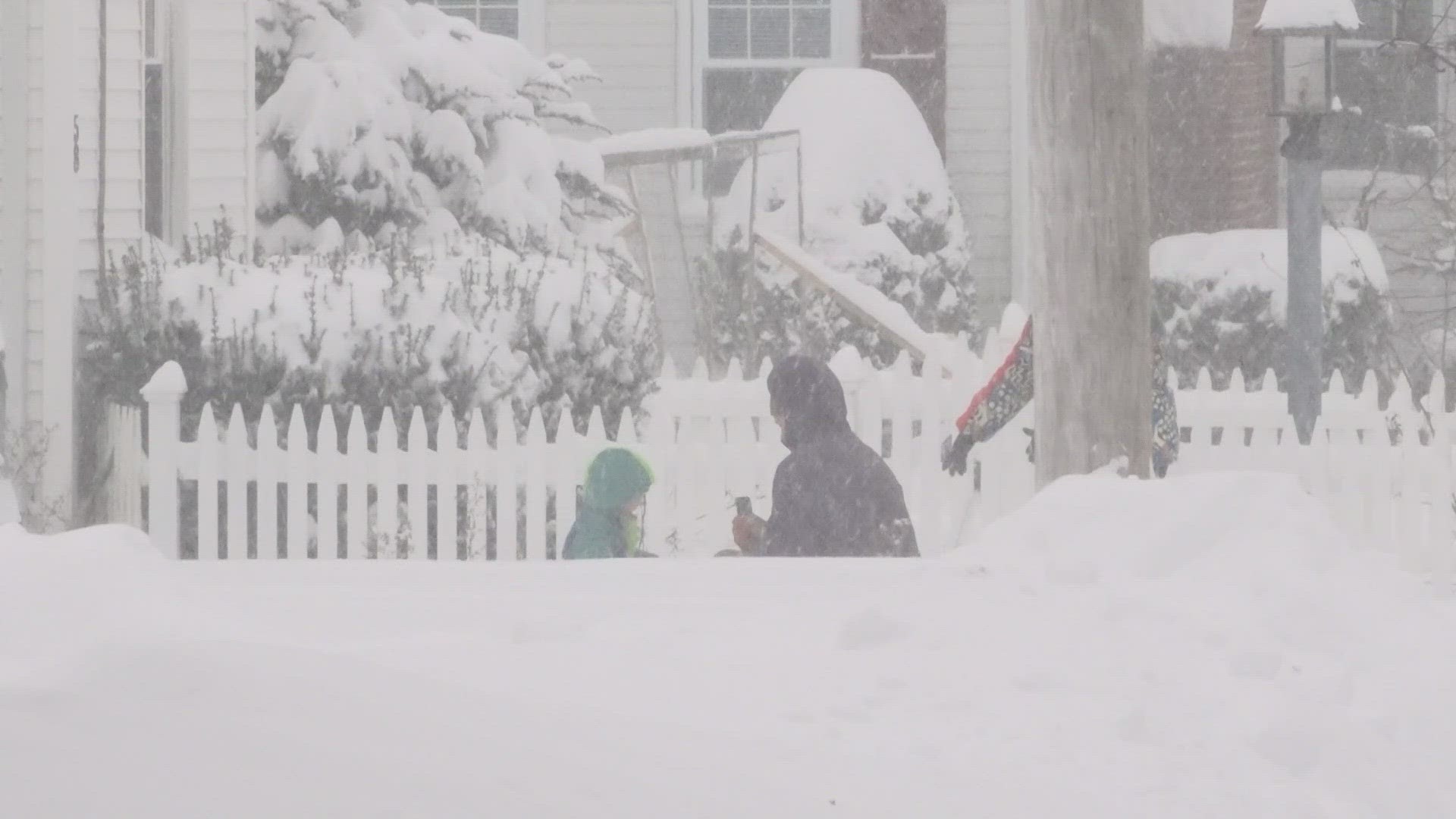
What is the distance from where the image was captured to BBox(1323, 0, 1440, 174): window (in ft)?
49.9

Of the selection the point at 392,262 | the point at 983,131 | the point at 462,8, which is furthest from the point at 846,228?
the point at 392,262

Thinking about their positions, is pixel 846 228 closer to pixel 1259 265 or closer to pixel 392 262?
pixel 1259 265

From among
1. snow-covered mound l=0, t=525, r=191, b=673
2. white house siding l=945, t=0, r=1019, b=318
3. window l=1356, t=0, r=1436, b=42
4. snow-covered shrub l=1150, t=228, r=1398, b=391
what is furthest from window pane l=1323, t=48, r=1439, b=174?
snow-covered mound l=0, t=525, r=191, b=673

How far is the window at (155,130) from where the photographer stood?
9664 mm

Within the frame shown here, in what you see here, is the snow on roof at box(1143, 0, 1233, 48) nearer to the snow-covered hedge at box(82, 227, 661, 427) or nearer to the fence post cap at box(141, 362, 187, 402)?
the snow-covered hedge at box(82, 227, 661, 427)

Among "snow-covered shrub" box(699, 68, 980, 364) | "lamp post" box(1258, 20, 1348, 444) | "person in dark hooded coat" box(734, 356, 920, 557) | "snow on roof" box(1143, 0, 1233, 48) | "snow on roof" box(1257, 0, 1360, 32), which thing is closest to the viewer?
"person in dark hooded coat" box(734, 356, 920, 557)

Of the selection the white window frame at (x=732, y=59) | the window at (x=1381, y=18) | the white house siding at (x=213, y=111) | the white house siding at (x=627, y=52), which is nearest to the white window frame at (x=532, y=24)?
the white house siding at (x=627, y=52)

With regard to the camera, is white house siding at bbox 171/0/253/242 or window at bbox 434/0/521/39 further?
window at bbox 434/0/521/39

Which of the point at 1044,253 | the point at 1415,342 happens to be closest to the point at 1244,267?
the point at 1415,342

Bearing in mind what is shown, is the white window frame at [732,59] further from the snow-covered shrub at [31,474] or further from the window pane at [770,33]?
the snow-covered shrub at [31,474]

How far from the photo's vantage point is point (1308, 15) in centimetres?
884

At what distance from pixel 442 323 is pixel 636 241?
6.35 m

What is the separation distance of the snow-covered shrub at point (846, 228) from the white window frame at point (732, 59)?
0.71m

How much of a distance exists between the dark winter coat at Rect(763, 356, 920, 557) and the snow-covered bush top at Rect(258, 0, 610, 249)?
15.5 feet
